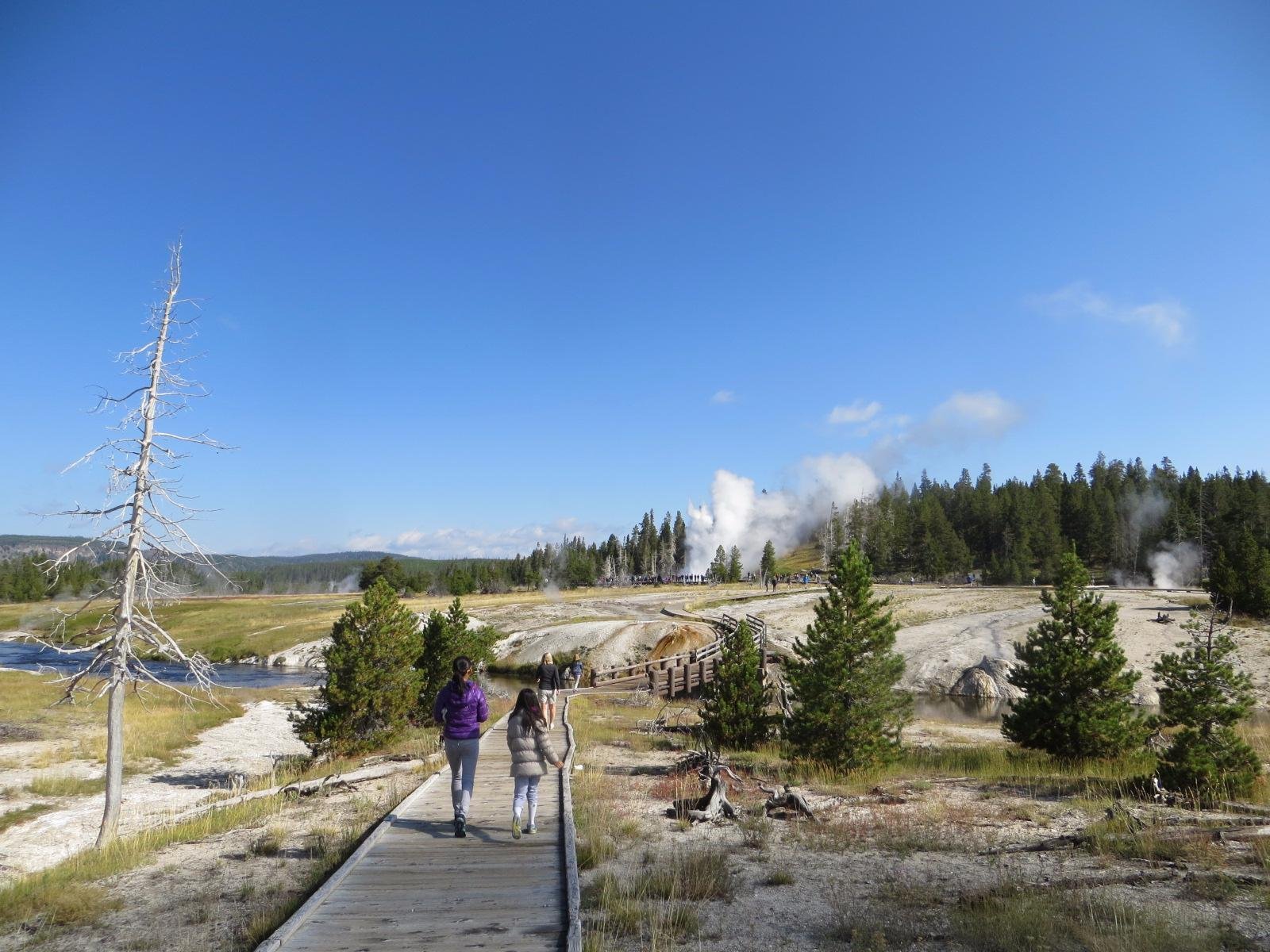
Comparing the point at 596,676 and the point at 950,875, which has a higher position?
the point at 950,875

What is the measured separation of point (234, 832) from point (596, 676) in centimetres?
2755

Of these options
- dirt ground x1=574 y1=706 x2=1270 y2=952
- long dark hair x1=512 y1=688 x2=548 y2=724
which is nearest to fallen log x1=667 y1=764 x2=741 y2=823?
dirt ground x1=574 y1=706 x2=1270 y2=952

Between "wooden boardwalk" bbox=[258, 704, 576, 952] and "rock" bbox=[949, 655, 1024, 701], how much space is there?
38.3 meters

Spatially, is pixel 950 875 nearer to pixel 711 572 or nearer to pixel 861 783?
pixel 861 783

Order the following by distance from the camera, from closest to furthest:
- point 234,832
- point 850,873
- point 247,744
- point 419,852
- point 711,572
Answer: point 419,852 < point 850,873 < point 234,832 < point 247,744 < point 711,572

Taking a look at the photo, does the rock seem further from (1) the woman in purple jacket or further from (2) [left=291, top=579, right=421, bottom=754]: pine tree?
(1) the woman in purple jacket

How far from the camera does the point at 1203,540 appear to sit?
97000mm

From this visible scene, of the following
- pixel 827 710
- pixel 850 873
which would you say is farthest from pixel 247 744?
pixel 850 873

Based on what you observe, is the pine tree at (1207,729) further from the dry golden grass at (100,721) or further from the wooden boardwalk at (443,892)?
the dry golden grass at (100,721)

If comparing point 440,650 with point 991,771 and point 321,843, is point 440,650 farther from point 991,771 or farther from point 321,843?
point 991,771

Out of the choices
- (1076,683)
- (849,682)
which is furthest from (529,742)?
(1076,683)

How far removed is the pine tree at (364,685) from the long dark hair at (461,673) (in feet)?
36.0

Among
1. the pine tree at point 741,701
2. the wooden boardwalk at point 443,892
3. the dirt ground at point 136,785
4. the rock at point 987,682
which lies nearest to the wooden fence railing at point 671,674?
the rock at point 987,682

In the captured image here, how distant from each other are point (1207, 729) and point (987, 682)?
1253 inches
